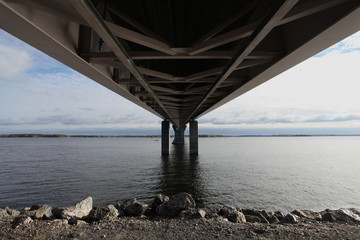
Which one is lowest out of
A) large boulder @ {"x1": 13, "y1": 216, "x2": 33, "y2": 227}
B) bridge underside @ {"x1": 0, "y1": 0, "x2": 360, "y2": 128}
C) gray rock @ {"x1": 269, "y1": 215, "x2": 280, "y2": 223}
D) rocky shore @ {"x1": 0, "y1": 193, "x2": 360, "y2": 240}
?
gray rock @ {"x1": 269, "y1": 215, "x2": 280, "y2": 223}

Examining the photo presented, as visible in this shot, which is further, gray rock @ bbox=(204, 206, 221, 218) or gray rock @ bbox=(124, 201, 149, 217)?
gray rock @ bbox=(124, 201, 149, 217)

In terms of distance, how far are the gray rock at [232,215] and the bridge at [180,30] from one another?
5787 mm

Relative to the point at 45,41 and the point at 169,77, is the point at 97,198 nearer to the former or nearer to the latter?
the point at 169,77

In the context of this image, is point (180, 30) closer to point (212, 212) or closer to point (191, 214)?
point (191, 214)

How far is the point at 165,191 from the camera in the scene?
15719mm

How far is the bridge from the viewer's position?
16.8 ft

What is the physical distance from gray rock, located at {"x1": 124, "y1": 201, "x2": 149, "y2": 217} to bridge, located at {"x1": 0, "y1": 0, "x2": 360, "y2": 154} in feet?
19.4

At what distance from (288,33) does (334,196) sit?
14223 millimetres

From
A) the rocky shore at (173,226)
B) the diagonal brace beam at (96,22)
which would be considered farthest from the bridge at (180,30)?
the rocky shore at (173,226)

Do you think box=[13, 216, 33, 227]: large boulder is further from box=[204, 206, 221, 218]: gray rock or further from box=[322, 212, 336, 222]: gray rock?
box=[322, 212, 336, 222]: gray rock

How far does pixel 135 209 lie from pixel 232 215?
402 cm

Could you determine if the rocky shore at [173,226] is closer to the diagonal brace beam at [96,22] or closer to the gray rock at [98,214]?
the gray rock at [98,214]

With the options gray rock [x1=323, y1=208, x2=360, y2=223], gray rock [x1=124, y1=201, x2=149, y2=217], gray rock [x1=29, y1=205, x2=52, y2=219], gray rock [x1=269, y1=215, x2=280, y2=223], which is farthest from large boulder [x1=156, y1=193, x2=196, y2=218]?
gray rock [x1=323, y1=208, x2=360, y2=223]

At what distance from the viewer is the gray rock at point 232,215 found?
7907 mm
